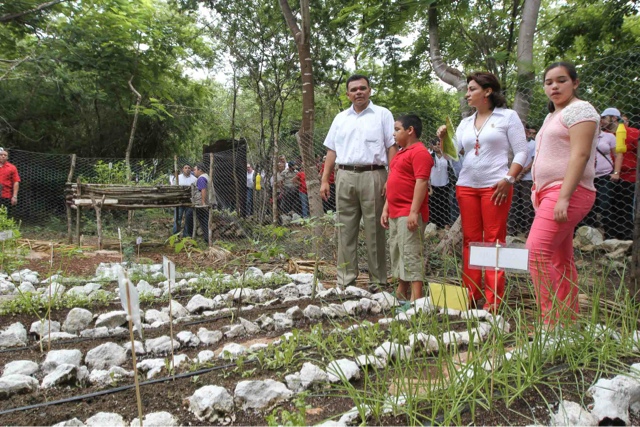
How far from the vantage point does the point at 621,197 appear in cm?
498

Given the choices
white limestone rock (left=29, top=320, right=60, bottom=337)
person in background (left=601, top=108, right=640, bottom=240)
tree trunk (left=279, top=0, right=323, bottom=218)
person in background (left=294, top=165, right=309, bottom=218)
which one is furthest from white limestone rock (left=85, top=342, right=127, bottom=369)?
person in background (left=294, top=165, right=309, bottom=218)

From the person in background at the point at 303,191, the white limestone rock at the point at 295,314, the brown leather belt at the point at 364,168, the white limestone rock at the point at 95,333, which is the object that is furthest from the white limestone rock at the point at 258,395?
the person in background at the point at 303,191

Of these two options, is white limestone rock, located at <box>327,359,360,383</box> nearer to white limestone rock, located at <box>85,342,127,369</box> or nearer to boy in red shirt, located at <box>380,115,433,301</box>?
white limestone rock, located at <box>85,342,127,369</box>

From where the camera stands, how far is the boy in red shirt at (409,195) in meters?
3.27

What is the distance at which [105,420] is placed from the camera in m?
1.64

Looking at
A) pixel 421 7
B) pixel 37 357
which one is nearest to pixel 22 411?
pixel 37 357

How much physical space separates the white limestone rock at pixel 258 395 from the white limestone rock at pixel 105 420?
0.40 m

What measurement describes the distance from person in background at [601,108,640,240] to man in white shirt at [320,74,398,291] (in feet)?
7.89

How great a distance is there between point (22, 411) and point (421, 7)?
4.38m

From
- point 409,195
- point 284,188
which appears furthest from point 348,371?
point 284,188

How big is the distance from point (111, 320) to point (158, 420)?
5.47 ft

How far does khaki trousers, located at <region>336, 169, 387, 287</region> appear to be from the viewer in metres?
3.77

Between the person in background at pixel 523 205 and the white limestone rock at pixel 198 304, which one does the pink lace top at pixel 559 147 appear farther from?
the person in background at pixel 523 205

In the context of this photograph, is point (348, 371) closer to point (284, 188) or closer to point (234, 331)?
point (234, 331)
